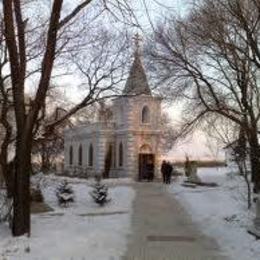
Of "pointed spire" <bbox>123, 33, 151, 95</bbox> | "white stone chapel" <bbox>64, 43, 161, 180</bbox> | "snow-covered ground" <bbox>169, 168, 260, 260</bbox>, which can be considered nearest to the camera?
"snow-covered ground" <bbox>169, 168, 260, 260</bbox>

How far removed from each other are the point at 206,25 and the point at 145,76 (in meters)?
5.69

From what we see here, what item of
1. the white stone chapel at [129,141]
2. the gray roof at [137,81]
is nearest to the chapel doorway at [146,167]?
the white stone chapel at [129,141]

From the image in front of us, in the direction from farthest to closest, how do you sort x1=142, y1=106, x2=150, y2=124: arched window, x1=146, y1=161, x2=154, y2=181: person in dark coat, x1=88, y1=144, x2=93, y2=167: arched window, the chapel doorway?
x1=88, y1=144, x2=93, y2=167: arched window → x1=142, y1=106, x2=150, y2=124: arched window → the chapel doorway → x1=146, y1=161, x2=154, y2=181: person in dark coat

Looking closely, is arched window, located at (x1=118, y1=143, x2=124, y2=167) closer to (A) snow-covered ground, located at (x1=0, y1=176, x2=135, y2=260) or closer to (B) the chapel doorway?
(B) the chapel doorway

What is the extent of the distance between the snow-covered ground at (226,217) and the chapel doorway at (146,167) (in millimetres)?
19052

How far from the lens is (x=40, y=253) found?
643 inches

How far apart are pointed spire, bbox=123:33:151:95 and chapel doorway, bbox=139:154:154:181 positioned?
25254mm

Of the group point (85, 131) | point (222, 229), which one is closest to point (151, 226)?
point (222, 229)

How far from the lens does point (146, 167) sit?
61719 mm

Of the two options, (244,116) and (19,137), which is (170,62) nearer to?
(244,116)

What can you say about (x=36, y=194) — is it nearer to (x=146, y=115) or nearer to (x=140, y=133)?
(x=140, y=133)

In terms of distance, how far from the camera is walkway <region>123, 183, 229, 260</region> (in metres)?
16.1

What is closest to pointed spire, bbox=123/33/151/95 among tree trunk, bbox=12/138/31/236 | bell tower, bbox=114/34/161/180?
tree trunk, bbox=12/138/31/236

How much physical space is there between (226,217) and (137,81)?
12.1 metres
